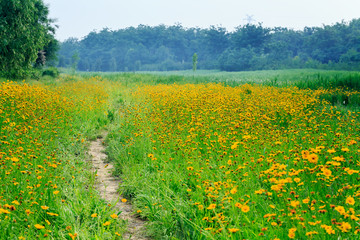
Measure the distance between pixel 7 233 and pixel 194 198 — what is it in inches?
80.2

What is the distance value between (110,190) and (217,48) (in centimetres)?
7608

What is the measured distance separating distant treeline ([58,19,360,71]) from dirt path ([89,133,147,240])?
43345 mm

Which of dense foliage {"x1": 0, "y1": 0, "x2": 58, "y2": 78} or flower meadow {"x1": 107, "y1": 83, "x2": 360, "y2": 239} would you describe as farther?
dense foliage {"x1": 0, "y1": 0, "x2": 58, "y2": 78}

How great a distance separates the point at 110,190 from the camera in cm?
462

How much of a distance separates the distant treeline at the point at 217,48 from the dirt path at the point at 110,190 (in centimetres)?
4335

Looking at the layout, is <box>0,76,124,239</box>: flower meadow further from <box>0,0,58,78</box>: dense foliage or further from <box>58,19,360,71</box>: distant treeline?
<box>58,19,360,71</box>: distant treeline

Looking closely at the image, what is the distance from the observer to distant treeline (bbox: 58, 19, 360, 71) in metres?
55.3

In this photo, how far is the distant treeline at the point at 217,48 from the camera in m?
55.3

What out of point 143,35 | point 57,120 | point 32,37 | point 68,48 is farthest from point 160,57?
point 57,120

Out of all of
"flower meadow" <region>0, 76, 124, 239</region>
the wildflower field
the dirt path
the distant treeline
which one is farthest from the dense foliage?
the distant treeline

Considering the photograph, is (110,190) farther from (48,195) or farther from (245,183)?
(245,183)

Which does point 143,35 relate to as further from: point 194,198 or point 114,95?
point 194,198

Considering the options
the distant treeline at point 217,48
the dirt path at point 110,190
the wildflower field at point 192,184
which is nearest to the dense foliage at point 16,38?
the wildflower field at point 192,184

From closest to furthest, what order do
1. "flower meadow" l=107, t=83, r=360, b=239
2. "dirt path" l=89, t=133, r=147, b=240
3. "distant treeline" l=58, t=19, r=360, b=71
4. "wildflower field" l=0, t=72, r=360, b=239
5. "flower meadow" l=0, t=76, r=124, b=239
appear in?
1. "flower meadow" l=107, t=83, r=360, b=239
2. "wildflower field" l=0, t=72, r=360, b=239
3. "flower meadow" l=0, t=76, r=124, b=239
4. "dirt path" l=89, t=133, r=147, b=240
5. "distant treeline" l=58, t=19, r=360, b=71
